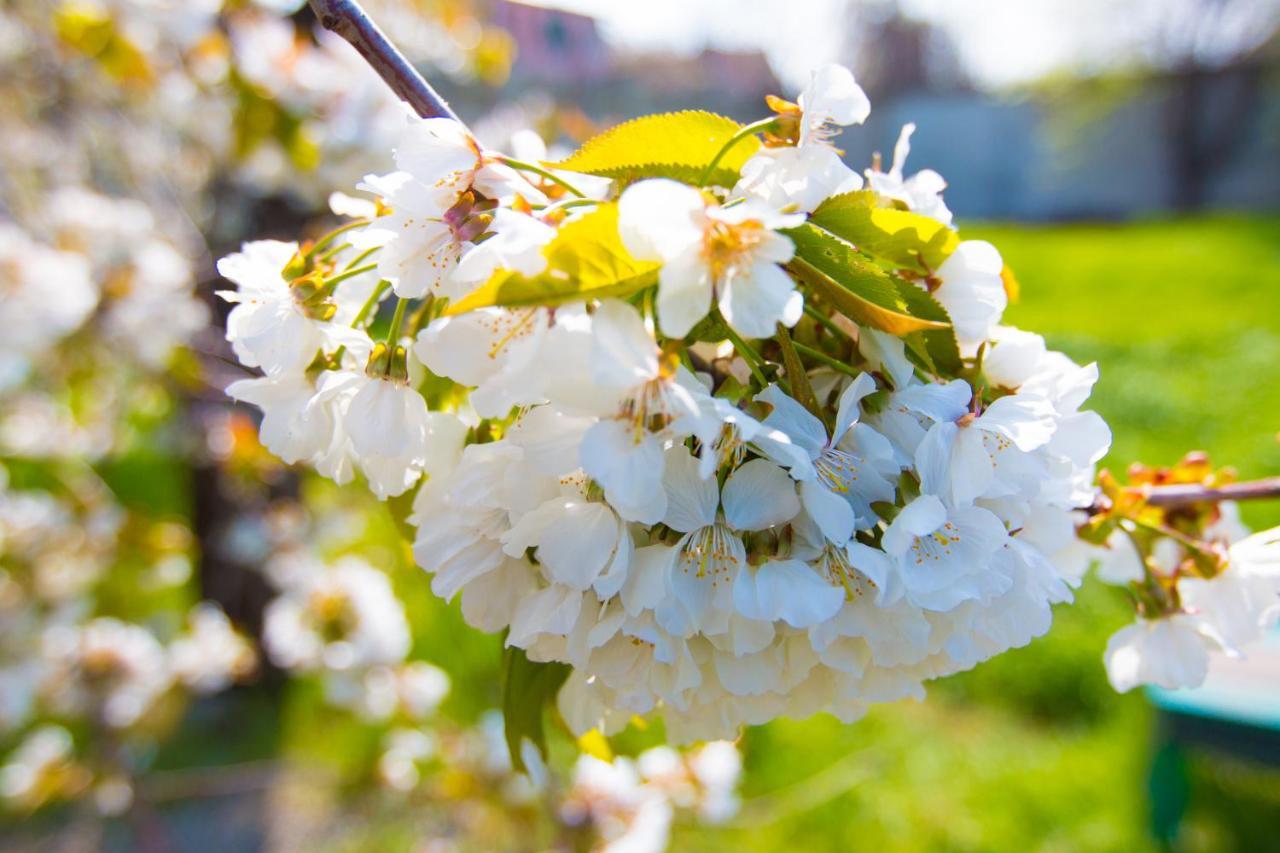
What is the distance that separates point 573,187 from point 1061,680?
2.83 m

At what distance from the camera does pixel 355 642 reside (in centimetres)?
194

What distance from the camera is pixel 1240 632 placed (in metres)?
0.71

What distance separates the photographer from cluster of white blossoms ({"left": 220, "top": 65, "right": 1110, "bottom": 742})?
444 millimetres

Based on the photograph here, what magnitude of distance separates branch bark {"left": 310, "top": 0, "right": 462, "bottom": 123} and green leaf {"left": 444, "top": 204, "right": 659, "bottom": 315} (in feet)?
0.66

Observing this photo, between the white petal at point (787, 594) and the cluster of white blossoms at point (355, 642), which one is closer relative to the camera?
the white petal at point (787, 594)

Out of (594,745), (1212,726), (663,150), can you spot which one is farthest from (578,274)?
(1212,726)

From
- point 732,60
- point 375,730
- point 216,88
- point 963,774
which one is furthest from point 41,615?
point 732,60

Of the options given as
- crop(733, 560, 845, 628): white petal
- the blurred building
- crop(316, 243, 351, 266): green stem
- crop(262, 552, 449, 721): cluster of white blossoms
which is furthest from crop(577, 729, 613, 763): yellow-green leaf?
the blurred building

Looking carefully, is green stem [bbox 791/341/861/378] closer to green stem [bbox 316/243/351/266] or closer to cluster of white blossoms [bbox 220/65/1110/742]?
cluster of white blossoms [bbox 220/65/1110/742]

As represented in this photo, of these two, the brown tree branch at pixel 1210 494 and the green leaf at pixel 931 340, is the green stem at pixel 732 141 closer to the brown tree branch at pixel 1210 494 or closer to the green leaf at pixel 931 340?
the green leaf at pixel 931 340

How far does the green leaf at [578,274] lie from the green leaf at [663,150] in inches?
4.3

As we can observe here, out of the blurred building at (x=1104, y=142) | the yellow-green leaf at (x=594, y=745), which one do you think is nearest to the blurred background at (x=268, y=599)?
the yellow-green leaf at (x=594, y=745)

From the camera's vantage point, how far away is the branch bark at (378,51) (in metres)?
0.59

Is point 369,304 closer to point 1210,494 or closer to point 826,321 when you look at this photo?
point 826,321
